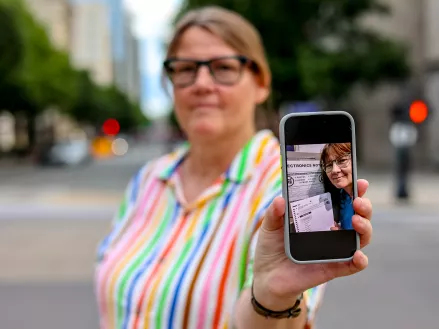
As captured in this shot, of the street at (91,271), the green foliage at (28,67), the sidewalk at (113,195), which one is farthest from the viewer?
the green foliage at (28,67)

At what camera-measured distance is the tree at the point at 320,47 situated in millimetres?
23953

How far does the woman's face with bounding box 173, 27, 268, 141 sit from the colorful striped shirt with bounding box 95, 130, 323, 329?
10 cm

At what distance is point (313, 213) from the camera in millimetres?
1222

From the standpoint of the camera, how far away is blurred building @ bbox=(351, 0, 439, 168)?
26297mm

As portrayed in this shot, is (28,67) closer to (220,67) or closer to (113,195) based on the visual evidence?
(113,195)

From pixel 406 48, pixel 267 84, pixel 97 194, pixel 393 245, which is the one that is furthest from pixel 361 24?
pixel 267 84

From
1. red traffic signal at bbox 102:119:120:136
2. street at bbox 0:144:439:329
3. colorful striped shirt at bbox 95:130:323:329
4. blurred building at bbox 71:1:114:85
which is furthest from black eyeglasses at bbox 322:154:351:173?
blurred building at bbox 71:1:114:85

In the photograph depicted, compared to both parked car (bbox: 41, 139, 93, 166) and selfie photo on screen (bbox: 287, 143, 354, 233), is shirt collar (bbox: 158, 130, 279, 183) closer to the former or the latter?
selfie photo on screen (bbox: 287, 143, 354, 233)

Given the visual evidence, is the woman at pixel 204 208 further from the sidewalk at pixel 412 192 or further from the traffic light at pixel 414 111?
the traffic light at pixel 414 111

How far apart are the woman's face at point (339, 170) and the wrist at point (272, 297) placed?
0.78ft

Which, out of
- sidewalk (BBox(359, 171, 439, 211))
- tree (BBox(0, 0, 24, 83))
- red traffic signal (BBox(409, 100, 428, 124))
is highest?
tree (BBox(0, 0, 24, 83))

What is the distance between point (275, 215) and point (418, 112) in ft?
47.7

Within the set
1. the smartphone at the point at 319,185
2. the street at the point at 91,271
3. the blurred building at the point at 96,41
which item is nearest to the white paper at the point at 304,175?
the smartphone at the point at 319,185

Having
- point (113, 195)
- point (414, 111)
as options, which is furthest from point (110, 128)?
point (414, 111)
